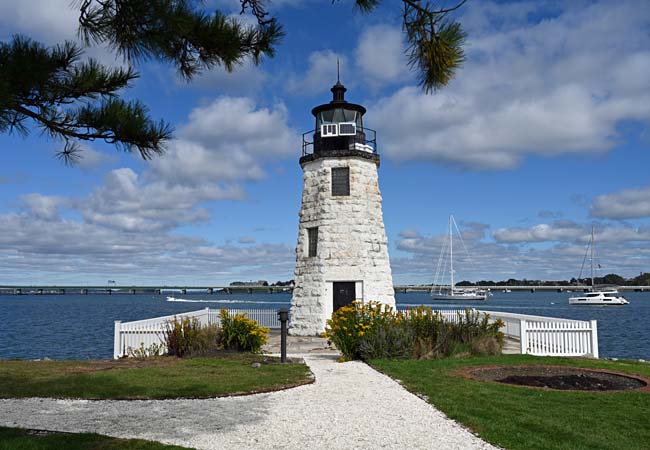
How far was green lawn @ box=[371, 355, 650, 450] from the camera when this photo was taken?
21.2 feet

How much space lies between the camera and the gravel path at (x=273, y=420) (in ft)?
21.0

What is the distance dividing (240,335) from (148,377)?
3992 mm

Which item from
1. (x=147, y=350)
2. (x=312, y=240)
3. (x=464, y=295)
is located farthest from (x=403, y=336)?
(x=464, y=295)

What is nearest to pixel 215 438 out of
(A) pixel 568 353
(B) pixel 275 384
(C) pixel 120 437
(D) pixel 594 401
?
(C) pixel 120 437

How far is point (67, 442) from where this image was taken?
6.10m

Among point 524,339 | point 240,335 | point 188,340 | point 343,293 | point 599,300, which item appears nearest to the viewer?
point 188,340

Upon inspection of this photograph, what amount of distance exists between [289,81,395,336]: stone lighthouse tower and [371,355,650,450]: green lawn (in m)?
7.96

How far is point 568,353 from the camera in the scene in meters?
15.6

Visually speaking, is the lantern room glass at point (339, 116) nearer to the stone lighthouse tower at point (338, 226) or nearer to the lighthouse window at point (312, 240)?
the stone lighthouse tower at point (338, 226)

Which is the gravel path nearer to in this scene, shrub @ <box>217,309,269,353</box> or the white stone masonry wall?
shrub @ <box>217,309,269,353</box>

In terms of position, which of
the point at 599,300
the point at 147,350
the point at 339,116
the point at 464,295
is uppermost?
the point at 339,116

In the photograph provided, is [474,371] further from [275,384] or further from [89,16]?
[89,16]

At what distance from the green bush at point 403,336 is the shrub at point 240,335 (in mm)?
1971

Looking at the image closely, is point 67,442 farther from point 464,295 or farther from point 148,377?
point 464,295
